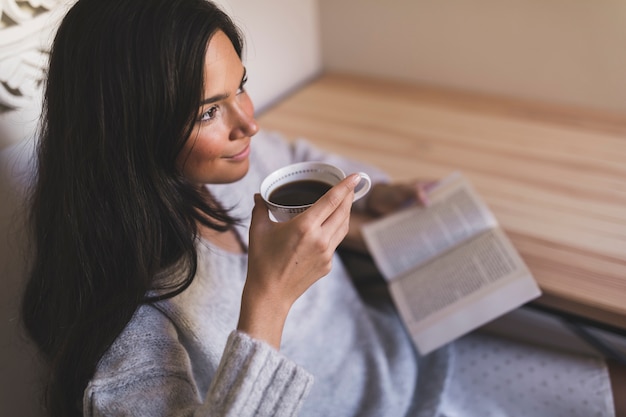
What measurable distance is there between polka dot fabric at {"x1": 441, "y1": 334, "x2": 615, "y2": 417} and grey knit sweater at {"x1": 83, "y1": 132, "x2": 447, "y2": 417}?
0.05 metres

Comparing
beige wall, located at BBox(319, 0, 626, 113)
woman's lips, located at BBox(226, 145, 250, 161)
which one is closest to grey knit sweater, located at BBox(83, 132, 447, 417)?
woman's lips, located at BBox(226, 145, 250, 161)

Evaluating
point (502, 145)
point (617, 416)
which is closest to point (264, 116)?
point (502, 145)

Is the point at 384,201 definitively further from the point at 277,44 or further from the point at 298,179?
the point at 277,44

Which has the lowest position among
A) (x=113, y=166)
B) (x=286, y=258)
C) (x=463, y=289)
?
(x=463, y=289)

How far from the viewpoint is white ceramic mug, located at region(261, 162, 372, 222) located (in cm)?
64

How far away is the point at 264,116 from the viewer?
4.75ft

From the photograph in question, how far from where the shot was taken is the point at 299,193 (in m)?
0.67

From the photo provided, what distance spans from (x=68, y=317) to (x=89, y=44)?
349mm

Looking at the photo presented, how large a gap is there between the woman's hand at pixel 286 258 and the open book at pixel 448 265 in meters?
0.42

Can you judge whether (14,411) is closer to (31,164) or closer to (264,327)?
(31,164)

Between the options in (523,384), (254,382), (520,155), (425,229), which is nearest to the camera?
(254,382)

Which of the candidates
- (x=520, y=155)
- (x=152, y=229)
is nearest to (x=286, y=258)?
(x=152, y=229)

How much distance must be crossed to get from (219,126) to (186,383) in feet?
1.08

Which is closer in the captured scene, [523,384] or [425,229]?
Result: [523,384]
